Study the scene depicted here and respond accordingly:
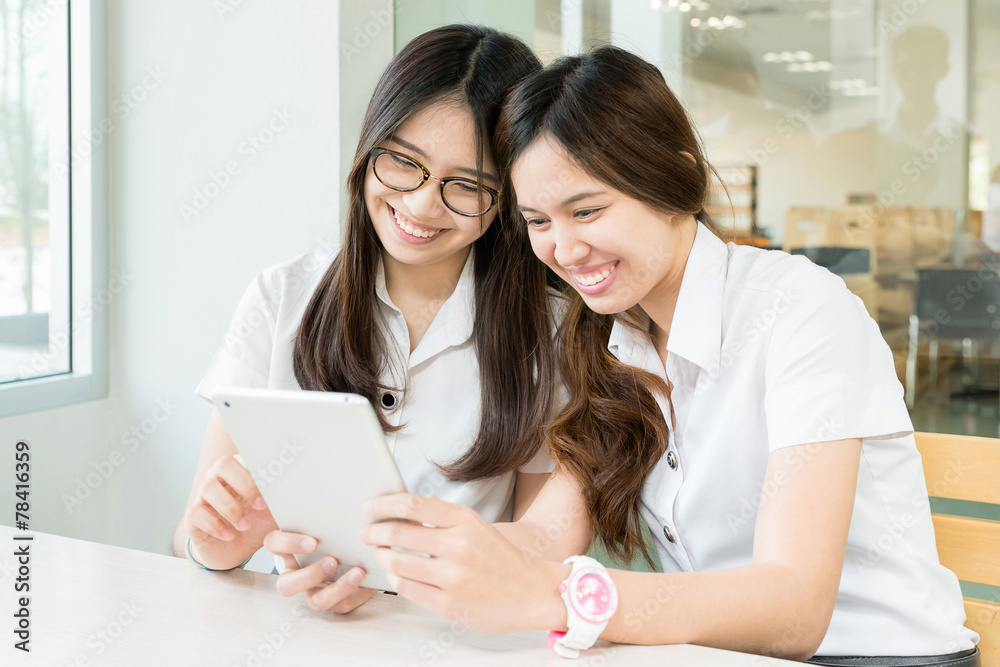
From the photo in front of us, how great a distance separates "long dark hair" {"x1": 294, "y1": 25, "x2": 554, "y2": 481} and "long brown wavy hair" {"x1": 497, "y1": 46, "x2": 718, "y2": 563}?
0.23 ft

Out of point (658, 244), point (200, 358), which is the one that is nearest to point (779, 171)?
point (658, 244)

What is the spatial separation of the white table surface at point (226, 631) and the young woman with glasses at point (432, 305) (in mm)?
323

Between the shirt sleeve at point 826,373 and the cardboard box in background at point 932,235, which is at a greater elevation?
the cardboard box in background at point 932,235

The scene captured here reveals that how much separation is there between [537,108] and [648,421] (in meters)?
0.51

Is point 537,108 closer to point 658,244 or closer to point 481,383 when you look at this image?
point 658,244

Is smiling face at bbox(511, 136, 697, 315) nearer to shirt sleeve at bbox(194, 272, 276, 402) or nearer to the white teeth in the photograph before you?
the white teeth

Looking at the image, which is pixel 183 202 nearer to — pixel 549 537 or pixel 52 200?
pixel 52 200

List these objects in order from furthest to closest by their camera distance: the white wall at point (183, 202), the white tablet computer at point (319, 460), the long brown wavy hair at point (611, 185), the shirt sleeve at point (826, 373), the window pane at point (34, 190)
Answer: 1. the window pane at point (34, 190)
2. the white wall at point (183, 202)
3. the long brown wavy hair at point (611, 185)
4. the shirt sleeve at point (826, 373)
5. the white tablet computer at point (319, 460)

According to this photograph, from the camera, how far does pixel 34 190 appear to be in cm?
203

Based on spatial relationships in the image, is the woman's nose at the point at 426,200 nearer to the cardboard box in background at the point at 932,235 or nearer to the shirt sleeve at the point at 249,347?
the shirt sleeve at the point at 249,347

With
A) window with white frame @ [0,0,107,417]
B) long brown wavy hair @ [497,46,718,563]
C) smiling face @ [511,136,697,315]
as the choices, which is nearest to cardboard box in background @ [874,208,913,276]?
long brown wavy hair @ [497,46,718,563]

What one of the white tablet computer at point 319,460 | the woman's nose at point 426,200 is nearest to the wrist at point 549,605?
the white tablet computer at point 319,460

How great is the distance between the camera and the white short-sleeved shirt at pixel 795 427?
0.96 meters

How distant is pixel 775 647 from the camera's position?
0.86m
